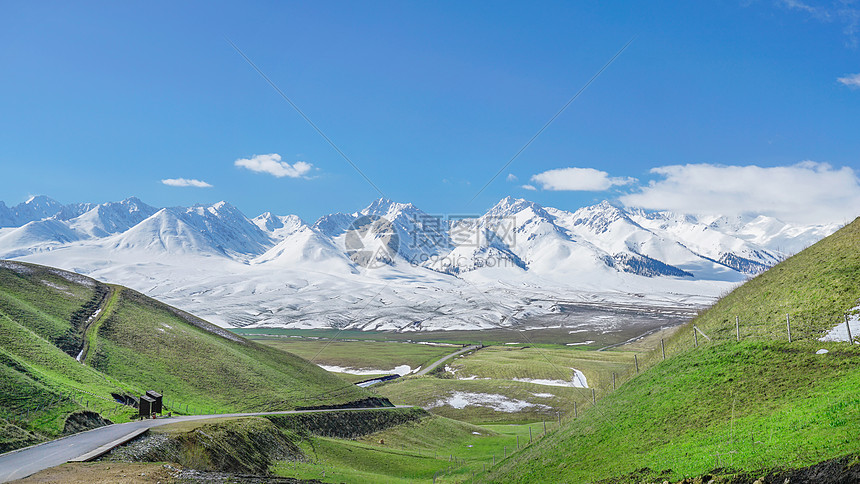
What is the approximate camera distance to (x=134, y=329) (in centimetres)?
7862

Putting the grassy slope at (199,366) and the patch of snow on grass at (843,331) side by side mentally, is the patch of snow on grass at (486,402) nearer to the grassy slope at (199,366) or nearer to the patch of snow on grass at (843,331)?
the grassy slope at (199,366)

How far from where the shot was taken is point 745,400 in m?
25.5

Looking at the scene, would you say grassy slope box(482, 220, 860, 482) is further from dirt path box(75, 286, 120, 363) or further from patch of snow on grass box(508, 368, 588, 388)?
patch of snow on grass box(508, 368, 588, 388)

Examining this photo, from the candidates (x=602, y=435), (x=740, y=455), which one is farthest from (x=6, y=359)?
(x=740, y=455)

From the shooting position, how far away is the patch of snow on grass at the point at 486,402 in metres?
109

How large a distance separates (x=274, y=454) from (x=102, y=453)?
16843mm

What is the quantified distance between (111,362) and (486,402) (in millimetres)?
76973

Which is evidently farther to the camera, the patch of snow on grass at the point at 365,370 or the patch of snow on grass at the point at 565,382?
the patch of snow on grass at the point at 365,370

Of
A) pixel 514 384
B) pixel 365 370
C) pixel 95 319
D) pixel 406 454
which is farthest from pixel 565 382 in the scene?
pixel 95 319

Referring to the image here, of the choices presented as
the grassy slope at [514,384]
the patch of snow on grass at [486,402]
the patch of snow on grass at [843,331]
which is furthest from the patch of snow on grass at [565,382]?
the patch of snow on grass at [843,331]

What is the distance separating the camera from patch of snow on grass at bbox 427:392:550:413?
109250 mm

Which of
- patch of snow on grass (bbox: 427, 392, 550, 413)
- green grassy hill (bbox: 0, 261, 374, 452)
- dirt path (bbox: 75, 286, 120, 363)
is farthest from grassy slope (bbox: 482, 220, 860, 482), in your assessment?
patch of snow on grass (bbox: 427, 392, 550, 413)

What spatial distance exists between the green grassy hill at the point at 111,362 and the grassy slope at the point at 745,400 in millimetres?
36297

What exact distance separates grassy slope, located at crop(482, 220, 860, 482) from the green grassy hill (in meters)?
36.3
